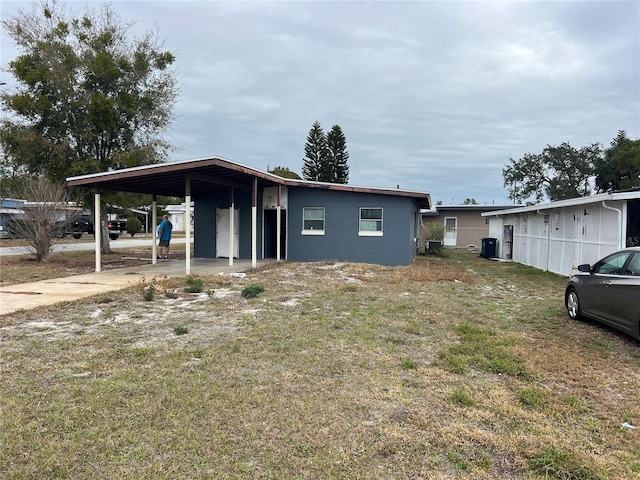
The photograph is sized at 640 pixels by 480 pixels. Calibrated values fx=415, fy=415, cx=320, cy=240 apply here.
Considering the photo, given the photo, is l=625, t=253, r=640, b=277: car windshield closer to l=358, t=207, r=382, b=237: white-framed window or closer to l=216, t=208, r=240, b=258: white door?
l=358, t=207, r=382, b=237: white-framed window

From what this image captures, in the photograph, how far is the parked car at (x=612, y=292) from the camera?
18.1ft

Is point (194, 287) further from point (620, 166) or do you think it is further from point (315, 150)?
point (315, 150)

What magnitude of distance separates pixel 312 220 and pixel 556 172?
102 feet

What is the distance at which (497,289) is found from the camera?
10.8 m

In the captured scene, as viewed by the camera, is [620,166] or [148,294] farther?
[620,166]

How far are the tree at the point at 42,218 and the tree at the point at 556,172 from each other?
36395mm

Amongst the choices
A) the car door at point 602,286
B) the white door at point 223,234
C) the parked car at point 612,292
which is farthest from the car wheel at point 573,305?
the white door at point 223,234

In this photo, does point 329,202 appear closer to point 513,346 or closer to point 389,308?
point 389,308

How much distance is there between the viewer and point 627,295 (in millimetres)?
5609

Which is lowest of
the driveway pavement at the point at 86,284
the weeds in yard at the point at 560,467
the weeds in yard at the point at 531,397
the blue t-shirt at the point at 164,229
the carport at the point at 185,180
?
the weeds in yard at the point at 560,467

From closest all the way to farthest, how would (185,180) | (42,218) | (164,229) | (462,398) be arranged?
(462,398) → (185,180) → (42,218) → (164,229)

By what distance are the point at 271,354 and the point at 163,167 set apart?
317 inches

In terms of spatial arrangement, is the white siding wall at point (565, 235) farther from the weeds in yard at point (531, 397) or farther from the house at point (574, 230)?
the weeds in yard at point (531, 397)

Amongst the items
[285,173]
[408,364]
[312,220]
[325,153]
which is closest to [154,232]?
[312,220]
